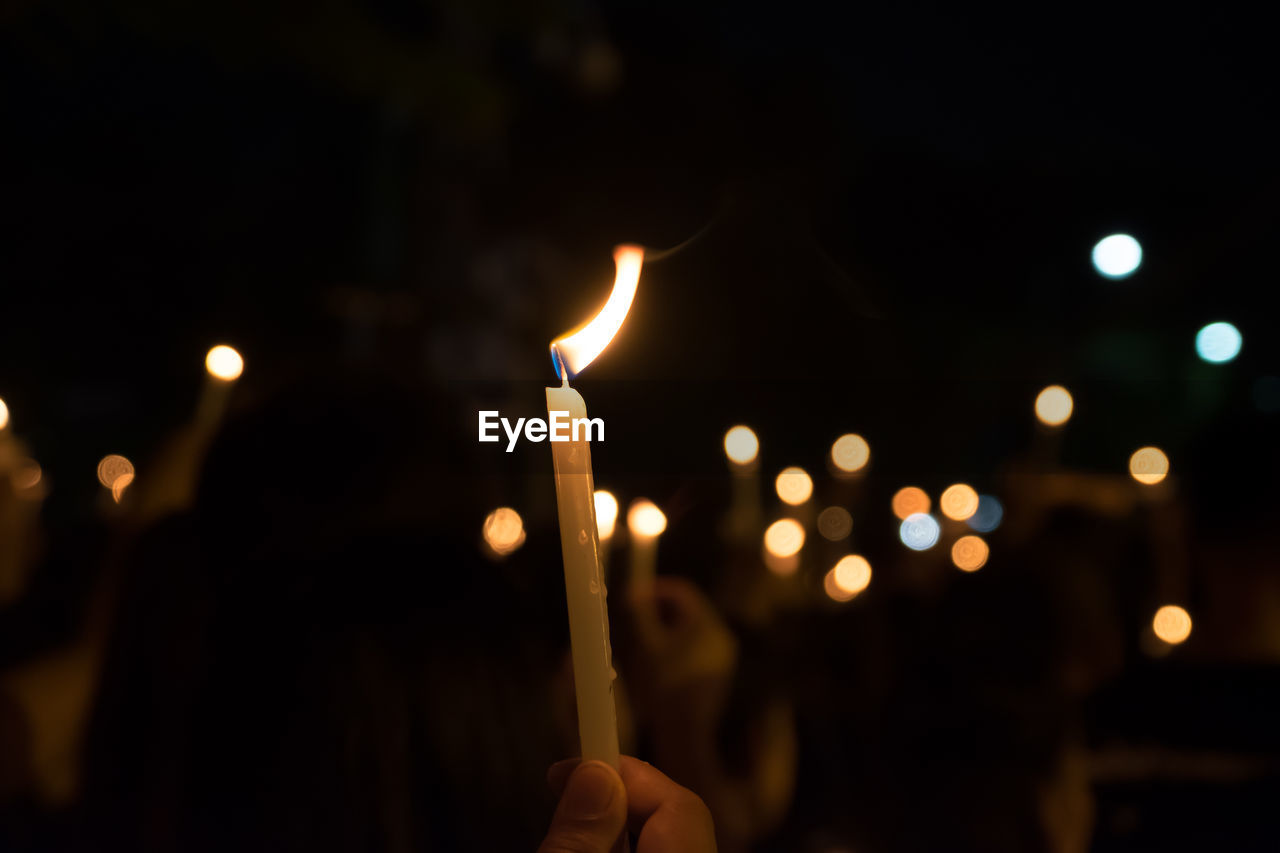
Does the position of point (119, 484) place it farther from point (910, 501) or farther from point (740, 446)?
point (910, 501)

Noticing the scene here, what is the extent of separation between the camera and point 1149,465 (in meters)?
1.60

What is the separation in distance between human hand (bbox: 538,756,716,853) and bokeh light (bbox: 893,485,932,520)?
1759mm

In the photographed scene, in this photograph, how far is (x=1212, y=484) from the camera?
1.32 m

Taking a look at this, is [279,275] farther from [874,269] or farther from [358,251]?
[874,269]

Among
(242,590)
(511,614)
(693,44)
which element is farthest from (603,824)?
(693,44)

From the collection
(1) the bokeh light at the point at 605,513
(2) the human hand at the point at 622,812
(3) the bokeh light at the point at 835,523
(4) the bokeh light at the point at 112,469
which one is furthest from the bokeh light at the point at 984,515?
(4) the bokeh light at the point at 112,469

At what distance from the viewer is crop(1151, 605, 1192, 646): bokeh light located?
138cm

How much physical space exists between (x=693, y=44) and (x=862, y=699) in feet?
5.89

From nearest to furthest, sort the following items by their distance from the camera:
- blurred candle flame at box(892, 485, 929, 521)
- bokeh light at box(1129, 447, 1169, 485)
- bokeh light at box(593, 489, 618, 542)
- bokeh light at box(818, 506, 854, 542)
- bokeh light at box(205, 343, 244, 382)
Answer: bokeh light at box(205, 343, 244, 382) < bokeh light at box(593, 489, 618, 542) < bokeh light at box(1129, 447, 1169, 485) < bokeh light at box(818, 506, 854, 542) < blurred candle flame at box(892, 485, 929, 521)

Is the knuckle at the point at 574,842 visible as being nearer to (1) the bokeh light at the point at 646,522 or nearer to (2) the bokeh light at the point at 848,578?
(1) the bokeh light at the point at 646,522

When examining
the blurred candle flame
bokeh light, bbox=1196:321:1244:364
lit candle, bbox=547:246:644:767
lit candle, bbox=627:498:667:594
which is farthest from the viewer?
the blurred candle flame

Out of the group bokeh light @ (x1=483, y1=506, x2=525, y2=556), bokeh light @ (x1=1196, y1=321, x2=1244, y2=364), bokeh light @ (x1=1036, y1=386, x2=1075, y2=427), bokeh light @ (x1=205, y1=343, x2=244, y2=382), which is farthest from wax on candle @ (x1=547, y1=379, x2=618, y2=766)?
bokeh light @ (x1=1196, y1=321, x2=1244, y2=364)

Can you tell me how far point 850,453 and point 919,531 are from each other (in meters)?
0.25

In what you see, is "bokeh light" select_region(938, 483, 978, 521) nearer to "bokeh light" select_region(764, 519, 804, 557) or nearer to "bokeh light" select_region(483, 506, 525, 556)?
"bokeh light" select_region(764, 519, 804, 557)
